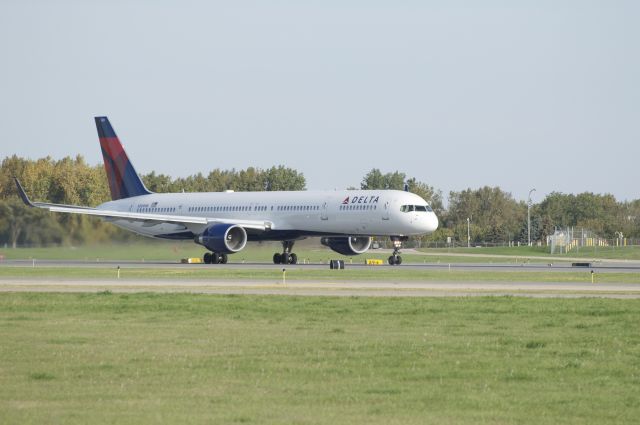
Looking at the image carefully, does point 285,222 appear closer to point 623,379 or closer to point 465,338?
point 465,338

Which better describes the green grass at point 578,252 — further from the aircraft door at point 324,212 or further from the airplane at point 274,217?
the aircraft door at point 324,212

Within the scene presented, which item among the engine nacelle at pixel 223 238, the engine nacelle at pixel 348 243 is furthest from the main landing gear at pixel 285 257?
the engine nacelle at pixel 223 238

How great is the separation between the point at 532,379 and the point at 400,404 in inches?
126

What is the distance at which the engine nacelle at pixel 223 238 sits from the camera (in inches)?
2744

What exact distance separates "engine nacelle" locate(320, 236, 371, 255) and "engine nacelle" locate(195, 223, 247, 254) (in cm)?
504

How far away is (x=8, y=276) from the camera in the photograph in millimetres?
51500

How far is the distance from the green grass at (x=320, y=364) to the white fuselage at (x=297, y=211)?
3530 centimetres

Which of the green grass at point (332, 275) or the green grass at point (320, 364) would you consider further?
the green grass at point (332, 275)

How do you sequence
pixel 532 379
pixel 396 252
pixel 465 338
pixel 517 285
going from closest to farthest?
pixel 532 379 → pixel 465 338 → pixel 517 285 → pixel 396 252

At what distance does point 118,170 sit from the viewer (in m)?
82.5

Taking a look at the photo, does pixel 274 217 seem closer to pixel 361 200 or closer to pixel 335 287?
pixel 361 200

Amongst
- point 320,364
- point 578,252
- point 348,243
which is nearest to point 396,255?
point 348,243

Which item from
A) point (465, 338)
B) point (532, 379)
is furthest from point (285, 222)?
point (532, 379)

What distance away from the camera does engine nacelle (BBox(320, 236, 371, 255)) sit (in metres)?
70.7
